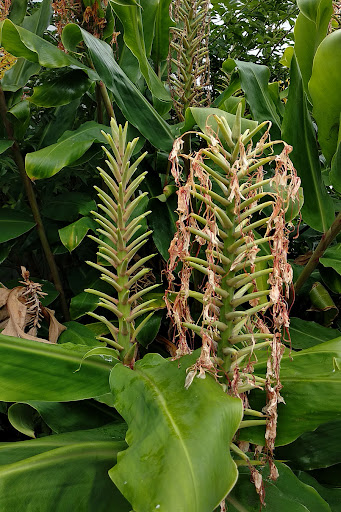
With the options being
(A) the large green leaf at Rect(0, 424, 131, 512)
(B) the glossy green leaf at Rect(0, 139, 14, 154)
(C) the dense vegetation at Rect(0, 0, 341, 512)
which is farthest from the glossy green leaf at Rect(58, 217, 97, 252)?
(A) the large green leaf at Rect(0, 424, 131, 512)

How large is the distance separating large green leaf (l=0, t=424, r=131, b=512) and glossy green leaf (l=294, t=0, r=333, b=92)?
90cm

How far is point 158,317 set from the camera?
118 cm

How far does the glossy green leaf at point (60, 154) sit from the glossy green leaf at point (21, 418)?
0.55 meters

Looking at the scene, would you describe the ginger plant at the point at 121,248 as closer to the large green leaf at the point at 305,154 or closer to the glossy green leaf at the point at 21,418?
the glossy green leaf at the point at 21,418

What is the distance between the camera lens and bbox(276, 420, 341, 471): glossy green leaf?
0.83 meters

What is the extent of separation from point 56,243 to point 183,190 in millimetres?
997

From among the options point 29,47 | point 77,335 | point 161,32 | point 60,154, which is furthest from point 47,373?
point 161,32

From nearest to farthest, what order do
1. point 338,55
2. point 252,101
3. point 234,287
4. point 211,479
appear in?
1. point 211,479
2. point 234,287
3. point 338,55
4. point 252,101

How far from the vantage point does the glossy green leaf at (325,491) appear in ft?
2.72

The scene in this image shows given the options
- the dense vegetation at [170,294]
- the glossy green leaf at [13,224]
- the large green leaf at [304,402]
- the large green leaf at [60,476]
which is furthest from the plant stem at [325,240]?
the glossy green leaf at [13,224]

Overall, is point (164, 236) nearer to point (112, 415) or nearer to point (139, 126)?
point (139, 126)

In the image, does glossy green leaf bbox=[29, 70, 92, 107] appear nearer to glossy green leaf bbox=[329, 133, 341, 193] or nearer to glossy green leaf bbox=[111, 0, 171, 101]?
glossy green leaf bbox=[111, 0, 171, 101]

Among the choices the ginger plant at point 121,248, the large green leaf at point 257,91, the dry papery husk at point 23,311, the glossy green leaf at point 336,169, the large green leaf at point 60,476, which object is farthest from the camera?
the large green leaf at point 257,91

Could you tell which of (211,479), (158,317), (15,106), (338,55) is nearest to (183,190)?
(211,479)
